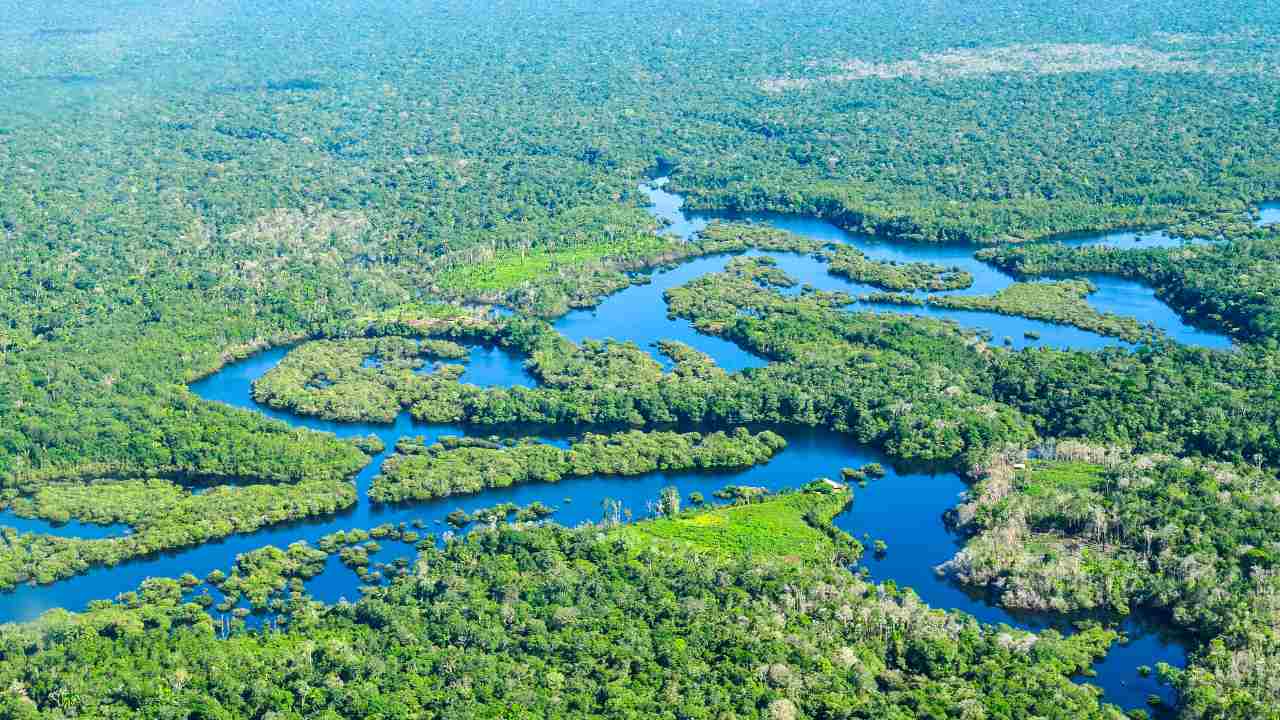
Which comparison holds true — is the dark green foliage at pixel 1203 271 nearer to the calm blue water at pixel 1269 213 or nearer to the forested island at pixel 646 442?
the forested island at pixel 646 442

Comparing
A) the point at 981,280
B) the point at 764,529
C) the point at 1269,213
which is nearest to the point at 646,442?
the point at 764,529

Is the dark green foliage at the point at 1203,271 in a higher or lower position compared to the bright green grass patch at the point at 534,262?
higher

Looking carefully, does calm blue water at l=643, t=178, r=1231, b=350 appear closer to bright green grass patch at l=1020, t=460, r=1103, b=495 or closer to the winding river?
the winding river

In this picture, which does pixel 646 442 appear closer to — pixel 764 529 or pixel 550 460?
pixel 550 460

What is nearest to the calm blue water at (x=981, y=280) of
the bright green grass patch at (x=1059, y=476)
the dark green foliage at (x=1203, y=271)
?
the dark green foliage at (x=1203, y=271)

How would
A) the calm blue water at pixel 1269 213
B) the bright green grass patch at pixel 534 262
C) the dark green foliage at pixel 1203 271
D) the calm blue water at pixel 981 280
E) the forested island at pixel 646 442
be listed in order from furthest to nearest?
the calm blue water at pixel 1269 213
the bright green grass patch at pixel 534 262
the dark green foliage at pixel 1203 271
the calm blue water at pixel 981 280
the forested island at pixel 646 442

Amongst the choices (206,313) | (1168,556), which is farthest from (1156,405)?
(206,313)

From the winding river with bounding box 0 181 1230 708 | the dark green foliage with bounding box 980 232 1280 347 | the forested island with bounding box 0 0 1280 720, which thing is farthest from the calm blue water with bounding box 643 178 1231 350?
the dark green foliage with bounding box 980 232 1280 347
